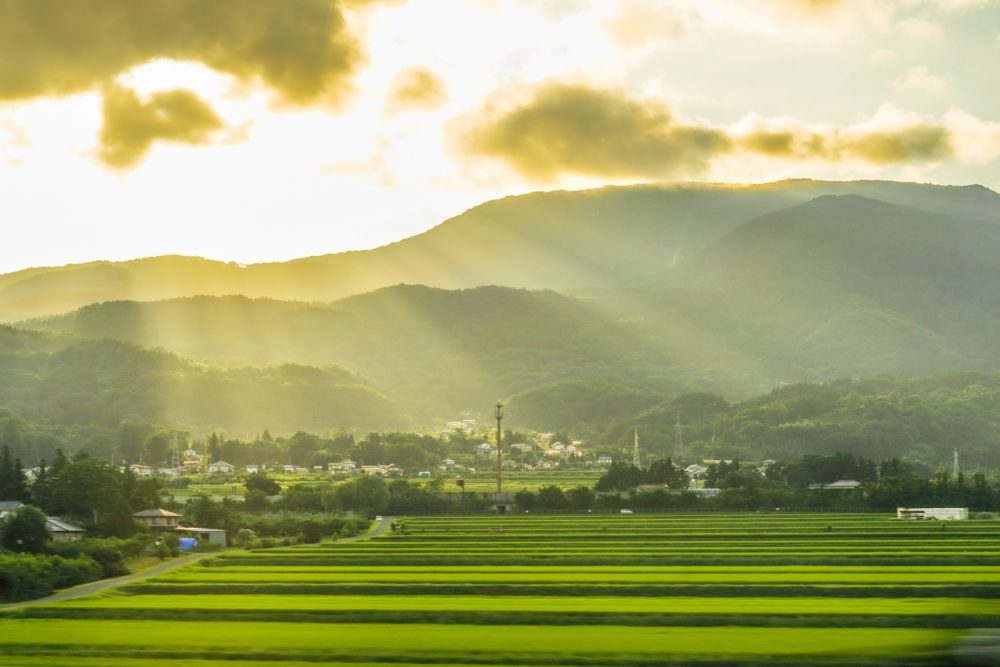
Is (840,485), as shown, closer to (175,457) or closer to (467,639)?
(175,457)

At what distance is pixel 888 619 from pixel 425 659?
525 inches

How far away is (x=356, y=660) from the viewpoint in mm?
33219

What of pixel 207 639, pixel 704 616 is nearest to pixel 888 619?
pixel 704 616

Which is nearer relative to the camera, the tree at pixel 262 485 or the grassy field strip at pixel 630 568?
the grassy field strip at pixel 630 568

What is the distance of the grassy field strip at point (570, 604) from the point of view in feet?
133

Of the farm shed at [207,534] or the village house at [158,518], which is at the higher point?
the village house at [158,518]

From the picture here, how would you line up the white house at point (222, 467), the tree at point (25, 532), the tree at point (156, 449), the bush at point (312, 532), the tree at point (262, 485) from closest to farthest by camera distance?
the tree at point (25, 532) < the bush at point (312, 532) < the tree at point (262, 485) < the white house at point (222, 467) < the tree at point (156, 449)

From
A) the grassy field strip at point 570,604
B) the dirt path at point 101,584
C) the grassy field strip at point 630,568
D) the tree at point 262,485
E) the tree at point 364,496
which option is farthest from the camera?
the tree at point 262,485

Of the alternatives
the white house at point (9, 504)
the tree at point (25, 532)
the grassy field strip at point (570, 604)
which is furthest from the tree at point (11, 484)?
the grassy field strip at point (570, 604)

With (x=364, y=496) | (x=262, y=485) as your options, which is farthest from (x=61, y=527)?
Answer: (x=262, y=485)

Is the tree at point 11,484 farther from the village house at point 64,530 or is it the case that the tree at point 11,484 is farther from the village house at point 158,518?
the village house at point 64,530

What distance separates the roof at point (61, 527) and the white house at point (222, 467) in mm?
81468

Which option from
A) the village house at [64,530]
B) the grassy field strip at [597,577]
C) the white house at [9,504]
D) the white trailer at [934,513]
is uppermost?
the white house at [9,504]

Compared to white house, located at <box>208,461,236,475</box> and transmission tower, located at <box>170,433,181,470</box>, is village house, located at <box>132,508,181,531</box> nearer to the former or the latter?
white house, located at <box>208,461,236,475</box>
